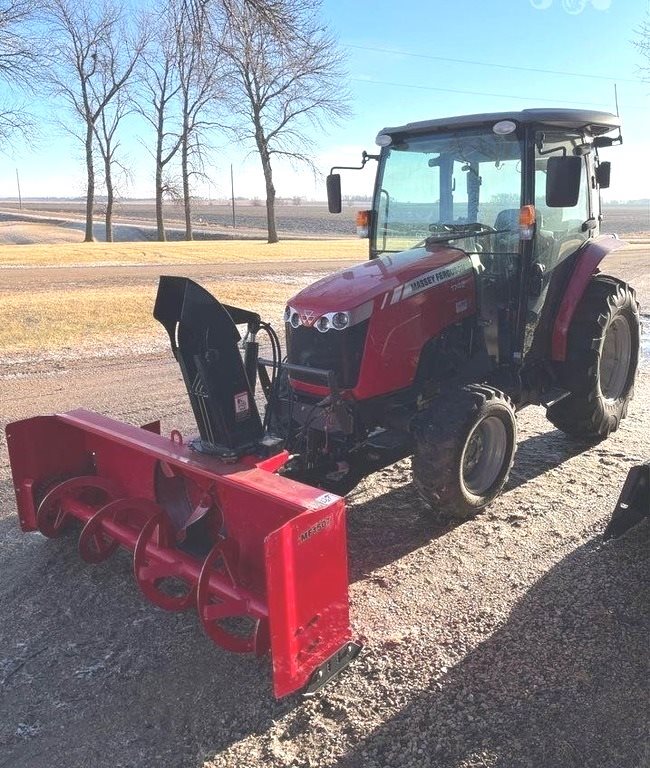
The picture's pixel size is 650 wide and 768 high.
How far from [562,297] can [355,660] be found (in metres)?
3.19

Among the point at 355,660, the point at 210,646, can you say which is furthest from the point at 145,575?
the point at 355,660

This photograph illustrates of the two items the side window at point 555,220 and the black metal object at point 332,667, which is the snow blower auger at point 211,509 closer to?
the black metal object at point 332,667

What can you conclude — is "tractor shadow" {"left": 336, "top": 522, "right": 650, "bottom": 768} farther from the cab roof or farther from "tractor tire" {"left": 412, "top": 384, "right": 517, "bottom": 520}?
the cab roof

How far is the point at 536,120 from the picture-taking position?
439 cm

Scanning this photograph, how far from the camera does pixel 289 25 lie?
5379mm

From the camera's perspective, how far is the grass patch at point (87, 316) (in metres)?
9.55

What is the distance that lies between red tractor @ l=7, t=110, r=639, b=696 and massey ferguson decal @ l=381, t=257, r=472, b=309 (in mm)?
12

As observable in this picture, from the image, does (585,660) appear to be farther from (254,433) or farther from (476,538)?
(254,433)

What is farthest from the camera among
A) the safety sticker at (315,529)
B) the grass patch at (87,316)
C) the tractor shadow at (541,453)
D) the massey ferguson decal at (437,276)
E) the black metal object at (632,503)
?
the grass patch at (87,316)

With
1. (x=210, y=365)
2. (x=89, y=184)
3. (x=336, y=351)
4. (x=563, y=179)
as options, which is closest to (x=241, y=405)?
(x=210, y=365)

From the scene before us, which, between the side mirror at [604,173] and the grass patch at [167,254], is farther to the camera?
the grass patch at [167,254]

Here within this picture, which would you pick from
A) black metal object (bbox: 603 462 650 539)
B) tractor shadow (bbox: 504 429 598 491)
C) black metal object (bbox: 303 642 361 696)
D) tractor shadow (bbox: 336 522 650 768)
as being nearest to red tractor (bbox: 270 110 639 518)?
tractor shadow (bbox: 504 429 598 491)

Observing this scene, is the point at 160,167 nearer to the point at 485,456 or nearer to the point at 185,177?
the point at 185,177

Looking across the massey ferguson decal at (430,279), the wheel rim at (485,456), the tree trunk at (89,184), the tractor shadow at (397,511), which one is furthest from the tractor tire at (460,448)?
the tree trunk at (89,184)
